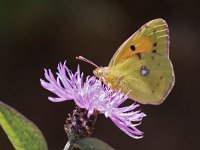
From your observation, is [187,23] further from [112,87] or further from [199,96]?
[112,87]

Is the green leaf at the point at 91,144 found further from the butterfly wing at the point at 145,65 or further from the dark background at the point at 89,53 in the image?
the dark background at the point at 89,53

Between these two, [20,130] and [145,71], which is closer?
[20,130]

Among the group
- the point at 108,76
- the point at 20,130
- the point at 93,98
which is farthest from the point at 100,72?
the point at 20,130

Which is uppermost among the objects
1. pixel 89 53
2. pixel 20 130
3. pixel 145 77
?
pixel 20 130

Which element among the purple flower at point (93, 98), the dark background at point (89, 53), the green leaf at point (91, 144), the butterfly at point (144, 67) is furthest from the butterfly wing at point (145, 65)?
the dark background at point (89, 53)

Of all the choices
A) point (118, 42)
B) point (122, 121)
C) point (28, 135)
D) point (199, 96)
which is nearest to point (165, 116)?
point (199, 96)

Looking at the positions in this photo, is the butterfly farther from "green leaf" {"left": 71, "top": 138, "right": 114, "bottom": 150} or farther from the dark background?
the dark background

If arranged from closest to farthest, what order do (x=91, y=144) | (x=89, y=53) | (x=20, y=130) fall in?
(x=20, y=130) < (x=91, y=144) < (x=89, y=53)

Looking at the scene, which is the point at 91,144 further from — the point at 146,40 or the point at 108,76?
the point at 146,40
